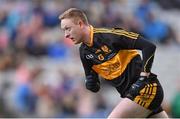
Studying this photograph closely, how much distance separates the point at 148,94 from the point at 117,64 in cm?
43

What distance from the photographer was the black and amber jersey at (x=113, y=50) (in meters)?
6.30

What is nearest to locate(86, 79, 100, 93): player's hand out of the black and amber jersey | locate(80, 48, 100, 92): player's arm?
locate(80, 48, 100, 92): player's arm

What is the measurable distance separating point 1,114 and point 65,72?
1.34 meters

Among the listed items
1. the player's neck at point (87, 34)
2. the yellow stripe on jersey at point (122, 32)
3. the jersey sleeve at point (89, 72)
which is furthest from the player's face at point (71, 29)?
the jersey sleeve at point (89, 72)

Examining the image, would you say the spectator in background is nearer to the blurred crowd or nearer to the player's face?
the blurred crowd

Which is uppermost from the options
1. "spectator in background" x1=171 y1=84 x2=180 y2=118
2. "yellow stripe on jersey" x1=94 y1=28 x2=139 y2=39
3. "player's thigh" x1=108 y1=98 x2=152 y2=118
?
"yellow stripe on jersey" x1=94 y1=28 x2=139 y2=39

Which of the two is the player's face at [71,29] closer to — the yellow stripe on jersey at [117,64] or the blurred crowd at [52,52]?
the yellow stripe on jersey at [117,64]

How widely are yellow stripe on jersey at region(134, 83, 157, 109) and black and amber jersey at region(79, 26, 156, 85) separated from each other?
22cm

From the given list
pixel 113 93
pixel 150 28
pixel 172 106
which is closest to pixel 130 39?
pixel 172 106

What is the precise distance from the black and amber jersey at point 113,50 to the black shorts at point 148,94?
0.20 meters

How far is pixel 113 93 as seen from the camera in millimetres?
11789

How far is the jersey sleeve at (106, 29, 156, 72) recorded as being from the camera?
20.5 ft

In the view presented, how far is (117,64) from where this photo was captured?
6500mm

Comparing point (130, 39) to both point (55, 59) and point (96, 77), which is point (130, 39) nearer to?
point (96, 77)
